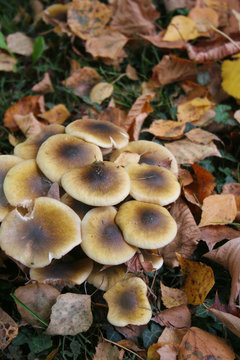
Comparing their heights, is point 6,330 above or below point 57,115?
below

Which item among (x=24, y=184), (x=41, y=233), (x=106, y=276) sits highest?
(x=24, y=184)

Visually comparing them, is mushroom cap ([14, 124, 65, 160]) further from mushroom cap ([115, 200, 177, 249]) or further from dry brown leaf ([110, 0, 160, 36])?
dry brown leaf ([110, 0, 160, 36])

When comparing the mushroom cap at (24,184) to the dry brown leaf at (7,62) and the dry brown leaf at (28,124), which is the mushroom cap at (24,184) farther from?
the dry brown leaf at (7,62)

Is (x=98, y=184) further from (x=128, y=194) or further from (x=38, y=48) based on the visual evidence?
(x=38, y=48)

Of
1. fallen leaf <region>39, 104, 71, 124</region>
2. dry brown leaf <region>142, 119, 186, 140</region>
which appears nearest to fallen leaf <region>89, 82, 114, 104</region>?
fallen leaf <region>39, 104, 71, 124</region>

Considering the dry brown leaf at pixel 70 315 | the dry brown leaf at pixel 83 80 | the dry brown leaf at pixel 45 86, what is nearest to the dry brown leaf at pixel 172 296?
the dry brown leaf at pixel 70 315

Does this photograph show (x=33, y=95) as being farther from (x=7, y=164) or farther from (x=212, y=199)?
(x=212, y=199)

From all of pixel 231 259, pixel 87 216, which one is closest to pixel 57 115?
pixel 87 216
